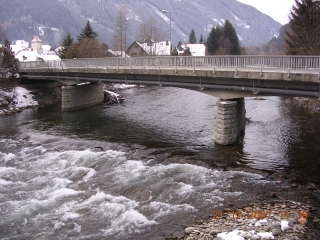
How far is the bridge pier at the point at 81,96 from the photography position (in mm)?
40875

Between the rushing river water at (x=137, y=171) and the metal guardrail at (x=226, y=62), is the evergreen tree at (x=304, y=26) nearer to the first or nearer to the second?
the rushing river water at (x=137, y=171)

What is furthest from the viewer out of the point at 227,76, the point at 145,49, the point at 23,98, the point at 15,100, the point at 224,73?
the point at 145,49

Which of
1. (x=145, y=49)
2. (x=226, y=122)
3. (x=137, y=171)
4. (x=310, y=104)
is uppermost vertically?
(x=145, y=49)

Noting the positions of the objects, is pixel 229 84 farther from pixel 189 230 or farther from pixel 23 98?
pixel 23 98

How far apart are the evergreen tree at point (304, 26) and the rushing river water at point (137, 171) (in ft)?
44.9

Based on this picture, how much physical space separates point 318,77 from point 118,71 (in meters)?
19.5

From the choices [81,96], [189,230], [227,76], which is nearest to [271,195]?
[189,230]

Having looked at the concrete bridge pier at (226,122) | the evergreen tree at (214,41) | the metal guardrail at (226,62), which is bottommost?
the concrete bridge pier at (226,122)

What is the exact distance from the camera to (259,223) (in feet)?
44.1

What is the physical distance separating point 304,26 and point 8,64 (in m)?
→ 40.8

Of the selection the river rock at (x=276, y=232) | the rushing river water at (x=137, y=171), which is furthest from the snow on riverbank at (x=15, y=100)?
the river rock at (x=276, y=232)

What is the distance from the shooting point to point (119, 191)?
17.9 m

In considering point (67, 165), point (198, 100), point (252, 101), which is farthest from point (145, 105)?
point (67, 165)

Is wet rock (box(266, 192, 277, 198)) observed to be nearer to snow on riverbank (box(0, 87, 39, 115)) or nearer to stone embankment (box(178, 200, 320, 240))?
stone embankment (box(178, 200, 320, 240))
